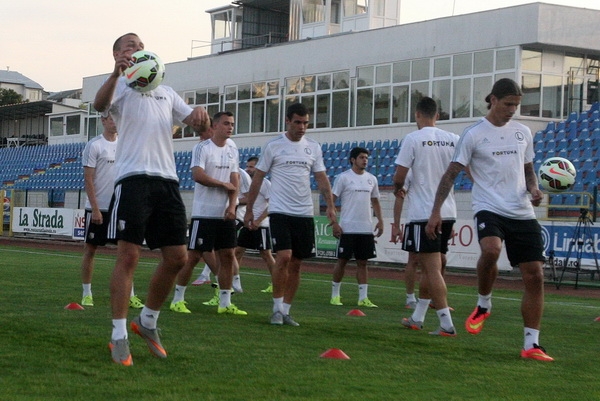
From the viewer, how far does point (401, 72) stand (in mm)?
34562

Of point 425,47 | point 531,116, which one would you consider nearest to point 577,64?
point 531,116

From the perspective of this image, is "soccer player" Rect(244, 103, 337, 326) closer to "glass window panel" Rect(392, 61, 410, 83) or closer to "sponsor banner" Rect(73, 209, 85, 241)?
"glass window panel" Rect(392, 61, 410, 83)

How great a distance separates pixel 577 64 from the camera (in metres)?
31.6

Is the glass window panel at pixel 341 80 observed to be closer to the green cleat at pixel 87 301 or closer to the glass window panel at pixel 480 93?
the glass window panel at pixel 480 93

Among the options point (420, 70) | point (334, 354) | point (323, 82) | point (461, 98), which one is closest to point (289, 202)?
point (334, 354)

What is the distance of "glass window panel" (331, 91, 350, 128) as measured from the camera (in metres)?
37.1

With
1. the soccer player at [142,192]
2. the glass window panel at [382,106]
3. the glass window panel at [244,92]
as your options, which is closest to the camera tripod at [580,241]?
the soccer player at [142,192]

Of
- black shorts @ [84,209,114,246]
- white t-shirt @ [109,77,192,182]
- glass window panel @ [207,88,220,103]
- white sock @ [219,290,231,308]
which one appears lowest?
white sock @ [219,290,231,308]

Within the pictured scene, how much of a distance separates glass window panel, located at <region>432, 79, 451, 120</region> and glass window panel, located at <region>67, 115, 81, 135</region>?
92.9 feet

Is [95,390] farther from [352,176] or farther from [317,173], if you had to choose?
[352,176]

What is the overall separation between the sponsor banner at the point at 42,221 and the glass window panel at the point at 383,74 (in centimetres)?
1211

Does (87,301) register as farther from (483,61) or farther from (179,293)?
(483,61)

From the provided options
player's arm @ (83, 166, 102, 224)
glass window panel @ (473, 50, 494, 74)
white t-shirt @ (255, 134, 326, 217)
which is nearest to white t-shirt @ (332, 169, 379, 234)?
white t-shirt @ (255, 134, 326, 217)

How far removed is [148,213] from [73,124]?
5150 cm
